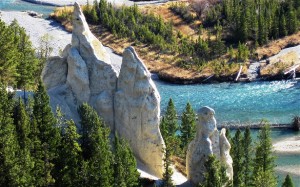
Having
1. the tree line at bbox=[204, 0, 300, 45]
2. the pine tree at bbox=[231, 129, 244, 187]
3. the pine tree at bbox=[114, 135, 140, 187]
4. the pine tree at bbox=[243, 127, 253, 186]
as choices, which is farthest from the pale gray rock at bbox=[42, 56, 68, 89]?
the tree line at bbox=[204, 0, 300, 45]

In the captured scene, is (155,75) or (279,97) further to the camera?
(155,75)

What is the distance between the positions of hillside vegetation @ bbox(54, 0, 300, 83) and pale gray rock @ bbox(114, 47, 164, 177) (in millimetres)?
52108

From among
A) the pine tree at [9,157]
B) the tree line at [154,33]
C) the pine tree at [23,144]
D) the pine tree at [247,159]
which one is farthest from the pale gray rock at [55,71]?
the tree line at [154,33]

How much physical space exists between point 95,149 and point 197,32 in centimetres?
7956

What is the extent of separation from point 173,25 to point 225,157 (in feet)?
256

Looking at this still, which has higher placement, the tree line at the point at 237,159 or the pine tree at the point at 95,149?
the pine tree at the point at 95,149

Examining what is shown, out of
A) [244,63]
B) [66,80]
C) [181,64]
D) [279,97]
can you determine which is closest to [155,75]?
[181,64]

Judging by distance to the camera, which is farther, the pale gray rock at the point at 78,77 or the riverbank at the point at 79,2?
the riverbank at the point at 79,2

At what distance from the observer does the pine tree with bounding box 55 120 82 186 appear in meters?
42.1

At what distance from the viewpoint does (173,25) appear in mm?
122438

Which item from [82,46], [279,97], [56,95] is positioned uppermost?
[82,46]

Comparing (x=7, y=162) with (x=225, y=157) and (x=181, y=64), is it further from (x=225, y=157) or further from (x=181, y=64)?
(x=181, y=64)

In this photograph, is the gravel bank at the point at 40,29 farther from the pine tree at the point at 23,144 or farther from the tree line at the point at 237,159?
the pine tree at the point at 23,144

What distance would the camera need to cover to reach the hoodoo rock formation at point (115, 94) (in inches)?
1829
